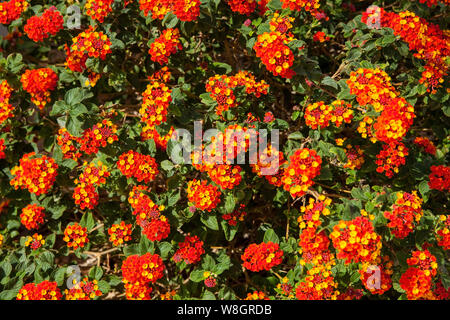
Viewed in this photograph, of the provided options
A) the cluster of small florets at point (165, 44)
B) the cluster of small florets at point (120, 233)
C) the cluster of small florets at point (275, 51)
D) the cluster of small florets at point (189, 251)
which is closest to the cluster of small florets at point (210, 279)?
the cluster of small florets at point (189, 251)

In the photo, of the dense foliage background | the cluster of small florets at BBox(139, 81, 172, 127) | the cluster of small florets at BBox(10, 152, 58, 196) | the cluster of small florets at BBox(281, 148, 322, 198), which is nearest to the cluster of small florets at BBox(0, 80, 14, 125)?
the dense foliage background

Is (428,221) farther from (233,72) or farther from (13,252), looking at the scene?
(13,252)

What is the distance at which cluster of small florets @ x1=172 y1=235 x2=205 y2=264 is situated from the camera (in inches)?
105

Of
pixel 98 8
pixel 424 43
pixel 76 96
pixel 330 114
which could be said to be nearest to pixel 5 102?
pixel 76 96

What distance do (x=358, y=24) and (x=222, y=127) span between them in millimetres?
1274

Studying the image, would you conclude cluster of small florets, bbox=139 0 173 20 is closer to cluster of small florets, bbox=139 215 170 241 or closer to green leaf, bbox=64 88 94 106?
green leaf, bbox=64 88 94 106

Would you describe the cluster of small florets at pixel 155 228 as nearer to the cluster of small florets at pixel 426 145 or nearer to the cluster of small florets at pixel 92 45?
the cluster of small florets at pixel 92 45

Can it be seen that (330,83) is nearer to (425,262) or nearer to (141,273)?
(425,262)

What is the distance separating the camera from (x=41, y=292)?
257 centimetres

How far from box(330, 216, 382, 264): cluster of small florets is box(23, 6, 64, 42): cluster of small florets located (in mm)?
2415

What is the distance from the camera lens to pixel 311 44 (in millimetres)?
3332

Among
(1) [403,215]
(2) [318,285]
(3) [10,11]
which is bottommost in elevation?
(2) [318,285]

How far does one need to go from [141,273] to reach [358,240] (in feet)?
4.38

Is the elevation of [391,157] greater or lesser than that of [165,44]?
lesser
